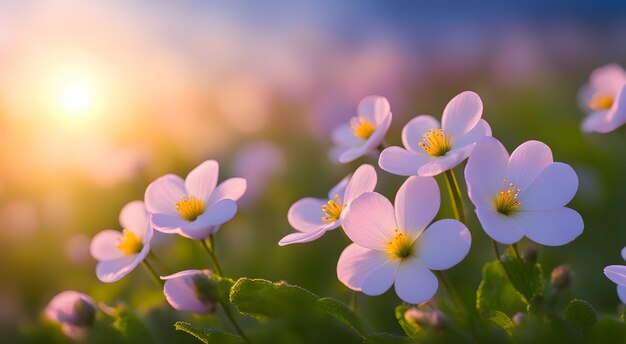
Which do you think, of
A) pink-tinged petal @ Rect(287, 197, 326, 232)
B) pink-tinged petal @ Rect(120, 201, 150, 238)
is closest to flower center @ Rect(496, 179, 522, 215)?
pink-tinged petal @ Rect(287, 197, 326, 232)

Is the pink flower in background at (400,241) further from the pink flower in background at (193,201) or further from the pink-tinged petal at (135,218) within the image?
the pink-tinged petal at (135,218)

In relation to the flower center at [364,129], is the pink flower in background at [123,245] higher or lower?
lower

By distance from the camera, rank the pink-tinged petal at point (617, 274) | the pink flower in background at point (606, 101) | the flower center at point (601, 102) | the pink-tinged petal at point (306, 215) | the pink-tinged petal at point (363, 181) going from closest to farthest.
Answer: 1. the pink-tinged petal at point (617, 274)
2. the pink-tinged petal at point (363, 181)
3. the pink-tinged petal at point (306, 215)
4. the pink flower in background at point (606, 101)
5. the flower center at point (601, 102)

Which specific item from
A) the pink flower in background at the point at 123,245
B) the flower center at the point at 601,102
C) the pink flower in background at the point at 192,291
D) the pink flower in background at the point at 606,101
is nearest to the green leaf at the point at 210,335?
the pink flower in background at the point at 192,291

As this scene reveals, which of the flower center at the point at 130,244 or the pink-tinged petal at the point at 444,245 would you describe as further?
the flower center at the point at 130,244

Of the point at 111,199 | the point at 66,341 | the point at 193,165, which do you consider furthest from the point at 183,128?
the point at 66,341
